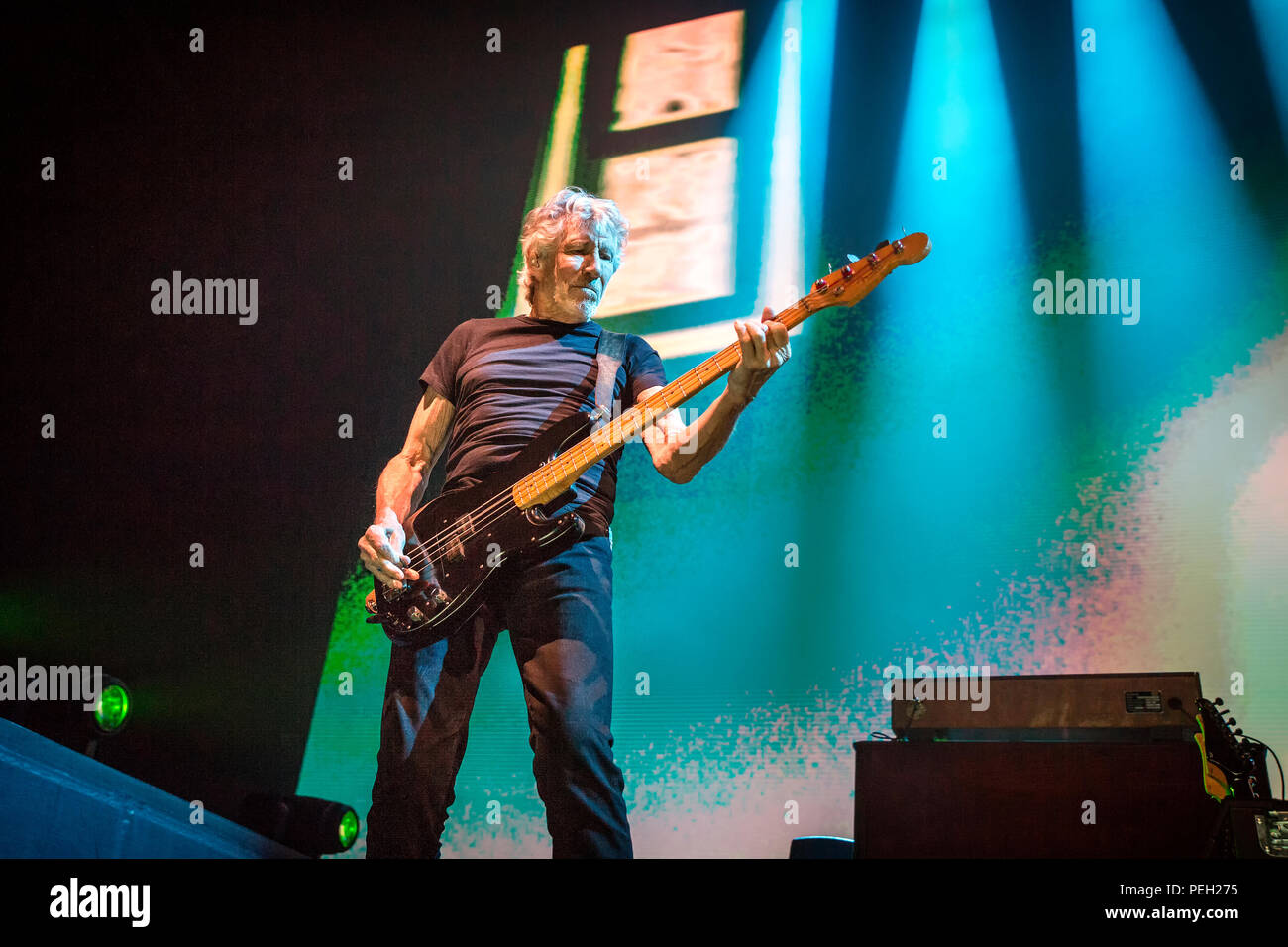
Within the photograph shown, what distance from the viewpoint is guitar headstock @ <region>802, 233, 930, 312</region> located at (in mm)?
2289

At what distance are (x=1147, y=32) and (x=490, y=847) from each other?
→ 328 centimetres

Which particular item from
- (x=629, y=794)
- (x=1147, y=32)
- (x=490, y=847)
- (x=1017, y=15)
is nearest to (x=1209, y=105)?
(x=1147, y=32)

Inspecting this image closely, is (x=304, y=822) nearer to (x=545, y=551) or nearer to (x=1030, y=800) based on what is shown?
(x=545, y=551)

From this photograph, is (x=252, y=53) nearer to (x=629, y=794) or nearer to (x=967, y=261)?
(x=967, y=261)

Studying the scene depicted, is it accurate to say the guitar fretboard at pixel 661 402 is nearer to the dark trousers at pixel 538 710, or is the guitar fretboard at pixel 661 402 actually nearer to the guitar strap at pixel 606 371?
the guitar strap at pixel 606 371

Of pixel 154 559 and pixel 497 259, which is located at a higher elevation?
pixel 497 259

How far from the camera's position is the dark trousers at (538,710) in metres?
1.95

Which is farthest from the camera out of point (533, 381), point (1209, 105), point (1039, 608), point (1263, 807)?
point (1209, 105)

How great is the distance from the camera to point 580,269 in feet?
8.20

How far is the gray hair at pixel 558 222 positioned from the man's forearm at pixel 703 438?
2.16 feet

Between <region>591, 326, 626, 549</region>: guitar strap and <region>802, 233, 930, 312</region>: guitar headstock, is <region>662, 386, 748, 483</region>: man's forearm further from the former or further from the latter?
<region>802, 233, 930, 312</region>: guitar headstock

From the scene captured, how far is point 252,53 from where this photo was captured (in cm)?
373

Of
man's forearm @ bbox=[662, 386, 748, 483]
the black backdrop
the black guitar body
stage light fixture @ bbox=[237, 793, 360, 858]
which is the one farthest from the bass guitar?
the black backdrop

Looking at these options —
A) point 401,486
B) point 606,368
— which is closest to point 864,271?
point 606,368
